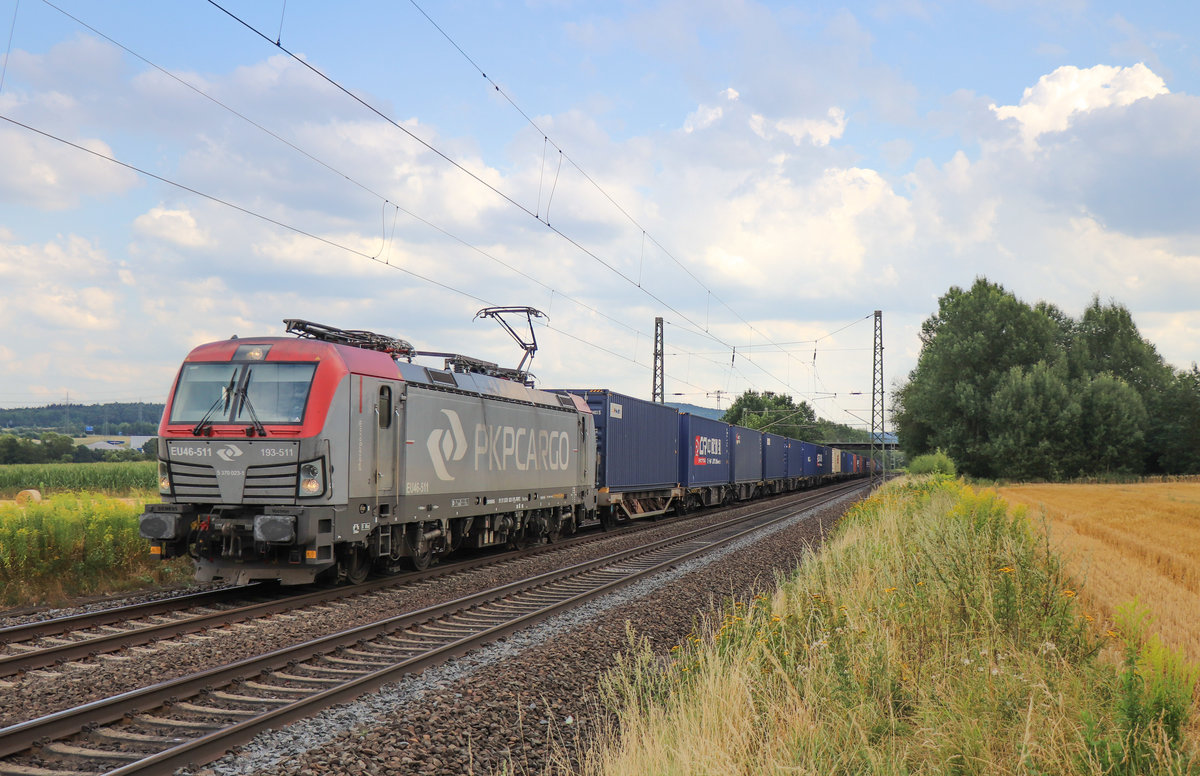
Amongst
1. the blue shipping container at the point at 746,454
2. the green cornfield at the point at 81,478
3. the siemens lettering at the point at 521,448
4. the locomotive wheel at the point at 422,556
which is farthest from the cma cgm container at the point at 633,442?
the green cornfield at the point at 81,478

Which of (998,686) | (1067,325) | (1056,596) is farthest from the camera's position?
(1067,325)

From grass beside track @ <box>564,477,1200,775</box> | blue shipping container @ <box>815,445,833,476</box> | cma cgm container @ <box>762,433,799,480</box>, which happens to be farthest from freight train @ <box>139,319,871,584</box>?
blue shipping container @ <box>815,445,833,476</box>

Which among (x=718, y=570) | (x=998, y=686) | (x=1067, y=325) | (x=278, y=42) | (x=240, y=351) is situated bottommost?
(x=718, y=570)

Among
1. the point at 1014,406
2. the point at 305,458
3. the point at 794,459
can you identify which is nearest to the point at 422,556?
the point at 305,458

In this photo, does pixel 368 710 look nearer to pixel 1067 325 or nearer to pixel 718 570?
pixel 718 570

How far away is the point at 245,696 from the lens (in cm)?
691

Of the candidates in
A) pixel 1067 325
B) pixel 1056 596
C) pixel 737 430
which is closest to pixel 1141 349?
pixel 1067 325

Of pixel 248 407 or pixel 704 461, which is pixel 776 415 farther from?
pixel 248 407

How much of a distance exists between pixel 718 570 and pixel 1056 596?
8.64m

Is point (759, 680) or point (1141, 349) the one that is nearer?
point (759, 680)

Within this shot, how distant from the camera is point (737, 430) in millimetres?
36906

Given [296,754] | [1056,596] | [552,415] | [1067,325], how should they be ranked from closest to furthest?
1. [296,754]
2. [1056,596]
3. [552,415]
4. [1067,325]

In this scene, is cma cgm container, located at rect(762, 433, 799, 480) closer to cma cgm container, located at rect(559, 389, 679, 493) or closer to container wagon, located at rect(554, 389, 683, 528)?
container wagon, located at rect(554, 389, 683, 528)

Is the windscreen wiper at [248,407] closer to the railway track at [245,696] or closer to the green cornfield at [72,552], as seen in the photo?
the railway track at [245,696]
